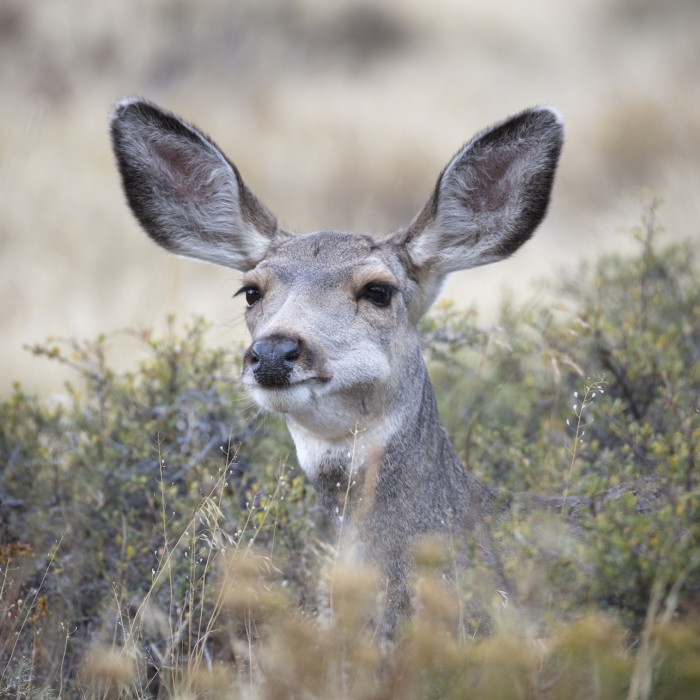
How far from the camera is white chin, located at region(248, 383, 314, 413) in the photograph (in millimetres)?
4555

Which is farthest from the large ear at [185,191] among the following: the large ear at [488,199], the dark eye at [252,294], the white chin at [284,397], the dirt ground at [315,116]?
the dirt ground at [315,116]

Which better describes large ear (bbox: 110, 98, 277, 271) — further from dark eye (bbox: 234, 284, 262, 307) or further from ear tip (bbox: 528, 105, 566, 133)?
ear tip (bbox: 528, 105, 566, 133)

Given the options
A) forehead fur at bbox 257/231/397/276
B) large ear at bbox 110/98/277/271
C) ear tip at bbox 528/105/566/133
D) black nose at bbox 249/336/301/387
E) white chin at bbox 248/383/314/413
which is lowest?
white chin at bbox 248/383/314/413

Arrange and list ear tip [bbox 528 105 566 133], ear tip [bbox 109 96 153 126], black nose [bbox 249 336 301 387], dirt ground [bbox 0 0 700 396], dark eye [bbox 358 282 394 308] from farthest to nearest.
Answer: dirt ground [bbox 0 0 700 396]
ear tip [bbox 109 96 153 126]
ear tip [bbox 528 105 566 133]
dark eye [bbox 358 282 394 308]
black nose [bbox 249 336 301 387]

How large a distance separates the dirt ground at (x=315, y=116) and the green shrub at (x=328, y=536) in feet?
6.09

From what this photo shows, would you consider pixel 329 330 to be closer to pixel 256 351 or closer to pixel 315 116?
pixel 256 351

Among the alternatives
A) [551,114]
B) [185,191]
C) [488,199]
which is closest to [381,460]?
[488,199]

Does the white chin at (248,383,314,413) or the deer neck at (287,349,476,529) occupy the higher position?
the white chin at (248,383,314,413)

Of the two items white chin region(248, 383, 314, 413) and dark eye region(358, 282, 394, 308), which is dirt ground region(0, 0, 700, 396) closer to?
dark eye region(358, 282, 394, 308)

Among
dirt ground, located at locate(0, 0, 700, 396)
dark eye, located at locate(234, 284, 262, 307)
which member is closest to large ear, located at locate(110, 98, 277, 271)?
dark eye, located at locate(234, 284, 262, 307)

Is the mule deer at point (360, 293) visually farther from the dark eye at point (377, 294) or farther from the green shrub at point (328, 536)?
the green shrub at point (328, 536)

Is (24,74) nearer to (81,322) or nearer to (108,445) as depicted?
(81,322)

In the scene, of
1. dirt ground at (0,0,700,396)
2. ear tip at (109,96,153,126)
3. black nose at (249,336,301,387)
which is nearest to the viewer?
black nose at (249,336,301,387)

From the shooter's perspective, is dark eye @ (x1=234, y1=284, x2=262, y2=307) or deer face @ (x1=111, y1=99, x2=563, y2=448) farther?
dark eye @ (x1=234, y1=284, x2=262, y2=307)
